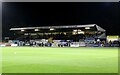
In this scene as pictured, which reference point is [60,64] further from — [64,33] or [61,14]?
[64,33]

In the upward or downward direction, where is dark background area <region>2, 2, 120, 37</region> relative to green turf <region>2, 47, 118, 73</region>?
A: upward

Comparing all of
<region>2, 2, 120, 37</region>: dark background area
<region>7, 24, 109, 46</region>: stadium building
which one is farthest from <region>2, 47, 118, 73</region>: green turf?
<region>7, 24, 109, 46</region>: stadium building

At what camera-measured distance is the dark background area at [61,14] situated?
59.2m

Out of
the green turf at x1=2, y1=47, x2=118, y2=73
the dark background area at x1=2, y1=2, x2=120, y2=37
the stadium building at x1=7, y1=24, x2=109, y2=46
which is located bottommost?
the green turf at x1=2, y1=47, x2=118, y2=73

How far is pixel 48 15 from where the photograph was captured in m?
64.2

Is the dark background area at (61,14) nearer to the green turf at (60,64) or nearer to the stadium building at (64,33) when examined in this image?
the stadium building at (64,33)

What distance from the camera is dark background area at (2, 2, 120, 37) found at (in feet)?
194

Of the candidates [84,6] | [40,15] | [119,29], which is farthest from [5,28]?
[119,29]

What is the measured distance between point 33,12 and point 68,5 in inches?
328

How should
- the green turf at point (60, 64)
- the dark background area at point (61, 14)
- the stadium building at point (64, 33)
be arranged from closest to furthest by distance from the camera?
the green turf at point (60, 64)
the dark background area at point (61, 14)
the stadium building at point (64, 33)

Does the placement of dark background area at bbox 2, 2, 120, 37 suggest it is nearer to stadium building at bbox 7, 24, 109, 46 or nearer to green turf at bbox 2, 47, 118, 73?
stadium building at bbox 7, 24, 109, 46

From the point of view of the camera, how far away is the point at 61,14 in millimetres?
62625

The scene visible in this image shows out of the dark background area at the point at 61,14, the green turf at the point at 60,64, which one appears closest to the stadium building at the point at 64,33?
the dark background area at the point at 61,14

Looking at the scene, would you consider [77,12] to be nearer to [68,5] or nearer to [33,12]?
[68,5]
